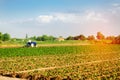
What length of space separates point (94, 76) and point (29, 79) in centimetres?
392

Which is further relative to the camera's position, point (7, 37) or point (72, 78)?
point (7, 37)

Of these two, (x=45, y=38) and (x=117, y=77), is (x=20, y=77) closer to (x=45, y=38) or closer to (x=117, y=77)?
(x=117, y=77)

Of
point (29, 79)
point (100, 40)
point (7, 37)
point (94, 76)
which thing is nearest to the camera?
point (29, 79)

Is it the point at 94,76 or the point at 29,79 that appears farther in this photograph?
the point at 94,76

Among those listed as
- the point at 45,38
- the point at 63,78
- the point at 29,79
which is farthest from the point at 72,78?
the point at 45,38

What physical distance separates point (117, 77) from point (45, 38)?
10959 centimetres

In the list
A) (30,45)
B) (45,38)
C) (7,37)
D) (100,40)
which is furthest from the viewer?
(45,38)

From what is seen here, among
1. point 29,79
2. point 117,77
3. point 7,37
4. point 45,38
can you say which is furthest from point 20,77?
point 45,38

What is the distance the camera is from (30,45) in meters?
54.4

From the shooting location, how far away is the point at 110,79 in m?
14.4

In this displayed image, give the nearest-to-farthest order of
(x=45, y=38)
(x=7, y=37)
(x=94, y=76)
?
(x=94, y=76), (x=7, y=37), (x=45, y=38)

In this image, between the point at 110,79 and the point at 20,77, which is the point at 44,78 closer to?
the point at 20,77

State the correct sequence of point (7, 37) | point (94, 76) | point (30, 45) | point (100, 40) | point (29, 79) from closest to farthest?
point (29, 79), point (94, 76), point (30, 45), point (100, 40), point (7, 37)

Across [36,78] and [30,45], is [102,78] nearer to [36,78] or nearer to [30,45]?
A: [36,78]
